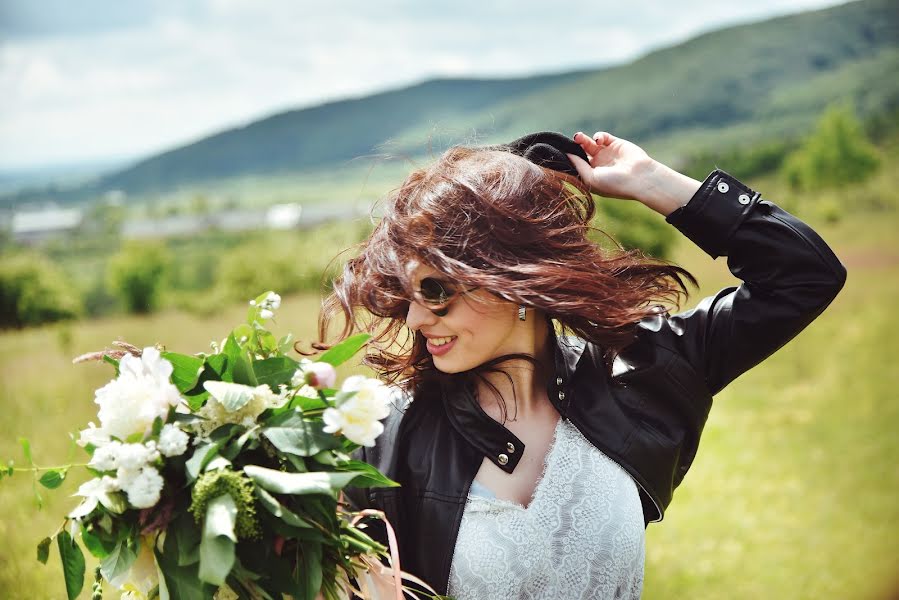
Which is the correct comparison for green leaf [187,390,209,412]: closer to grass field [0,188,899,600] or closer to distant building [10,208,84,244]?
grass field [0,188,899,600]

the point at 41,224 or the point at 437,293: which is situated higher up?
the point at 437,293

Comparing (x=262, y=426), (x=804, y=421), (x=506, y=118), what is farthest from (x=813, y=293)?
(x=506, y=118)

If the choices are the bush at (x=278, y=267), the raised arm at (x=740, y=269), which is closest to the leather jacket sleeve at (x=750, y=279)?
the raised arm at (x=740, y=269)

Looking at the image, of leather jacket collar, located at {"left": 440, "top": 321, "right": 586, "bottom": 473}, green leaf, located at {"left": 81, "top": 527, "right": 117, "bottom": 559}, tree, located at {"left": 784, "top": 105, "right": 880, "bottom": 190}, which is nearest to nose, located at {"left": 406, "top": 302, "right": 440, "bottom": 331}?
leather jacket collar, located at {"left": 440, "top": 321, "right": 586, "bottom": 473}

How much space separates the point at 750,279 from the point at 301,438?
4.28 ft

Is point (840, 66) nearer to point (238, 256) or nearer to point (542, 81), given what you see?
point (238, 256)

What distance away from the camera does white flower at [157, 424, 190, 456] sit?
1.48 metres

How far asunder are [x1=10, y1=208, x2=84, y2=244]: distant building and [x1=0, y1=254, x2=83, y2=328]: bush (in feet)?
20.3

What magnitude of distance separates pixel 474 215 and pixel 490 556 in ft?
2.73

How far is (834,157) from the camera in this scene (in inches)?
726

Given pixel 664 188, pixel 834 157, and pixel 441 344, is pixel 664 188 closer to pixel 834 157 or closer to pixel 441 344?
pixel 441 344

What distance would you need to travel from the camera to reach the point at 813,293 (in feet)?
6.99

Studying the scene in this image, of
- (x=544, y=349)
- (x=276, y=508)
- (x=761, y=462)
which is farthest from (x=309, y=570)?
(x=761, y=462)

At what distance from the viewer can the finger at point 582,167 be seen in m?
2.31
